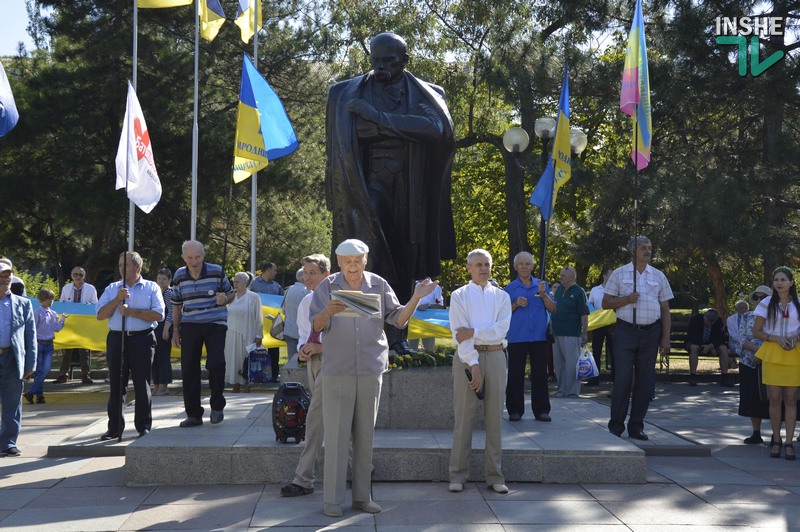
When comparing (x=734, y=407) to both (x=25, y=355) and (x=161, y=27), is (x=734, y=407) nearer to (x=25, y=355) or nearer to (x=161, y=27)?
(x=25, y=355)

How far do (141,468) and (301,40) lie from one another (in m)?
18.8

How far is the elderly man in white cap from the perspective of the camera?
20.2 feet

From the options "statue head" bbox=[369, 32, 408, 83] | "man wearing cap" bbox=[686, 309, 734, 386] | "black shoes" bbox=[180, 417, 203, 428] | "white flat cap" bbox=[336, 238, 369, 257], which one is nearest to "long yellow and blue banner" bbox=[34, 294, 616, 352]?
"man wearing cap" bbox=[686, 309, 734, 386]

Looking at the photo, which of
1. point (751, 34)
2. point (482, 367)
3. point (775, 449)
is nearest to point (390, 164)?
point (482, 367)

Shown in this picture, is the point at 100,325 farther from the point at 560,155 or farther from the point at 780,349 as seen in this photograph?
the point at 780,349

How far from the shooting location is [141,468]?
7.32 metres

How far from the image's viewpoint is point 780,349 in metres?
9.20

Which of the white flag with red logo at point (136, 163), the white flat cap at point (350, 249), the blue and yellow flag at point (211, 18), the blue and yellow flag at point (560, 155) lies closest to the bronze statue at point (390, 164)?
the white flat cap at point (350, 249)

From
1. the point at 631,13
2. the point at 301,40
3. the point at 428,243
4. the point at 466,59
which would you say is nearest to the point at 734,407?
the point at 428,243

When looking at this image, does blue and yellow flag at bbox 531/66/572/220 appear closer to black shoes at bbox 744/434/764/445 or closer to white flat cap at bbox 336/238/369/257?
black shoes at bbox 744/434/764/445

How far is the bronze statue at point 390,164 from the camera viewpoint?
8.09 m

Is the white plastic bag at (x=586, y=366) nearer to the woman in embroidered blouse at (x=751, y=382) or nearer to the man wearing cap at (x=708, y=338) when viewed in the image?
the woman in embroidered blouse at (x=751, y=382)

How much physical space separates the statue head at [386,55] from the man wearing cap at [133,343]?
9.38 feet

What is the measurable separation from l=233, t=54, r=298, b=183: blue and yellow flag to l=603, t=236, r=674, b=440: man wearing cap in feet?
25.8
